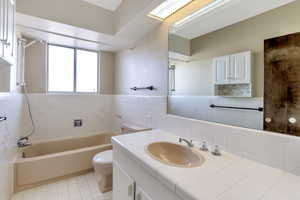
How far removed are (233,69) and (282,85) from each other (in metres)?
0.36

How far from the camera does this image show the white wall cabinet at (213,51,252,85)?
1.10 m

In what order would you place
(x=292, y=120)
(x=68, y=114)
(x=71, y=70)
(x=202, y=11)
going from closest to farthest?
1. (x=292, y=120)
2. (x=202, y=11)
3. (x=68, y=114)
4. (x=71, y=70)

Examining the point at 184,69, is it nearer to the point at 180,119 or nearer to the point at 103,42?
the point at 180,119

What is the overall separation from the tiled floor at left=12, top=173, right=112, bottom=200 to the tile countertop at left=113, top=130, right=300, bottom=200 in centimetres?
135

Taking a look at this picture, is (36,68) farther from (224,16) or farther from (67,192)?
(224,16)

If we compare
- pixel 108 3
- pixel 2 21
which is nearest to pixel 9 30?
pixel 2 21

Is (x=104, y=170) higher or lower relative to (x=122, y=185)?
lower

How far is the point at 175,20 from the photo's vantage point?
1.66m

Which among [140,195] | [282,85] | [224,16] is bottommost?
Result: [140,195]

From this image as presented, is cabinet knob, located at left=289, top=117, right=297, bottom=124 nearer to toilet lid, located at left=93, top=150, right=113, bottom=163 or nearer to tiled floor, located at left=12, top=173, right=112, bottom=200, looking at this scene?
toilet lid, located at left=93, top=150, right=113, bottom=163

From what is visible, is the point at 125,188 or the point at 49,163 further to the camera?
the point at 49,163

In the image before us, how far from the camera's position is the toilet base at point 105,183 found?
1885 mm

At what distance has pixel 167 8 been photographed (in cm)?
162

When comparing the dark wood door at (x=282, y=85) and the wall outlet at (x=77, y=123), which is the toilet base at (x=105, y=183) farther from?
the dark wood door at (x=282, y=85)
